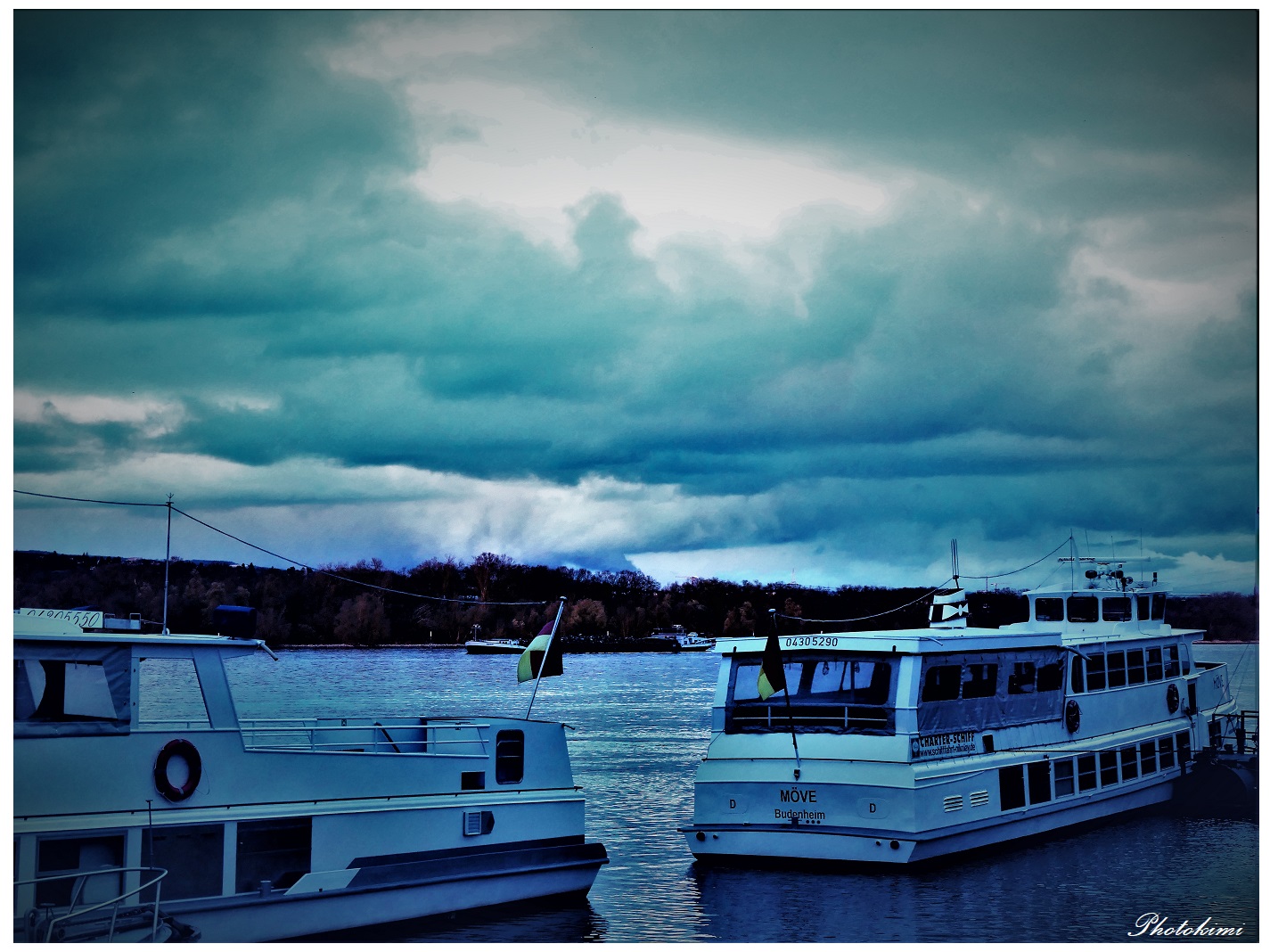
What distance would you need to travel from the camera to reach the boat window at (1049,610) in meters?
18.6

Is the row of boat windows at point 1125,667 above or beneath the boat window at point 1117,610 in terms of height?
beneath

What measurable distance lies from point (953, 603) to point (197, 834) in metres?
10.1

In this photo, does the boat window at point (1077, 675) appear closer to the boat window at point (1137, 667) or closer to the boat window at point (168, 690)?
the boat window at point (1137, 667)

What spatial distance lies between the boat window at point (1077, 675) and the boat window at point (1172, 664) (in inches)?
117

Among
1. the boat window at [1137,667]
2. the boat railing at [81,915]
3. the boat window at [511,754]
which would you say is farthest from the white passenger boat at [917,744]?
the boat railing at [81,915]

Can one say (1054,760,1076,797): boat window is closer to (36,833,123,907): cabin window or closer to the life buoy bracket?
the life buoy bracket

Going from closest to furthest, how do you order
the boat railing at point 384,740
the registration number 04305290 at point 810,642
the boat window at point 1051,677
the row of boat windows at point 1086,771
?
the boat railing at point 384,740 < the registration number 04305290 at point 810,642 < the row of boat windows at point 1086,771 < the boat window at point 1051,677

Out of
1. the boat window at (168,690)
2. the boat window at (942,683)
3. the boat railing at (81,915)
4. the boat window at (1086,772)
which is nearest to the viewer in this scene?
the boat railing at (81,915)

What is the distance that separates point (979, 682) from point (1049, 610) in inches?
172

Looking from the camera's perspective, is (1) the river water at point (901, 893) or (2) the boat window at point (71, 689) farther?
(1) the river water at point (901, 893)

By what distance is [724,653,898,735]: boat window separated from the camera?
13867 mm

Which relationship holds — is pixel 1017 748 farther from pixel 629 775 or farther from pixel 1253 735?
pixel 629 775

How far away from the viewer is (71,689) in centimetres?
985

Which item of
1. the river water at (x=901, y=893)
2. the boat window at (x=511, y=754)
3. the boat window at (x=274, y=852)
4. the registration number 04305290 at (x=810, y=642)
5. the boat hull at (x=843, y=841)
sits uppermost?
the registration number 04305290 at (x=810, y=642)
